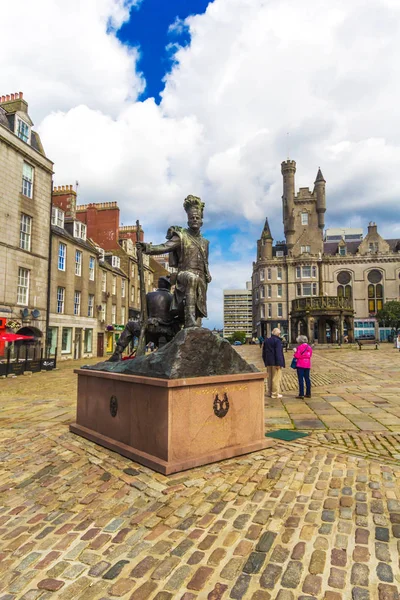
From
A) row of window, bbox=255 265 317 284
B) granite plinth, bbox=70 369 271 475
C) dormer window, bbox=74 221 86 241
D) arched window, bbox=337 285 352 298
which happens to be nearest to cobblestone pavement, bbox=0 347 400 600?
granite plinth, bbox=70 369 271 475

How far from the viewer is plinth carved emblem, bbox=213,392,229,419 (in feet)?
15.8

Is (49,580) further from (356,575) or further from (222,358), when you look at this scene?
(222,358)

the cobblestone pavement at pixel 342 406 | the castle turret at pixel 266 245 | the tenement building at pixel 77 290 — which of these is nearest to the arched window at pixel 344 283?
the castle turret at pixel 266 245

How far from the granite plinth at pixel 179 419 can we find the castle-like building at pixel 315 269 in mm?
53518

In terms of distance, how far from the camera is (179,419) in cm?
441

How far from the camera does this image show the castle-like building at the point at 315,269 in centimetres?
6044

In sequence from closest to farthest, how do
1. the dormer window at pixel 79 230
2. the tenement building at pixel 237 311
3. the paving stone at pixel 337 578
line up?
the paving stone at pixel 337 578
the dormer window at pixel 79 230
the tenement building at pixel 237 311

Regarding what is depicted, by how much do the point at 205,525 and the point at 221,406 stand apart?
5.72 ft

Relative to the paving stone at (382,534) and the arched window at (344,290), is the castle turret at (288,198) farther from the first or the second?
the paving stone at (382,534)

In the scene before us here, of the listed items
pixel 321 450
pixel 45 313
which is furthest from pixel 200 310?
pixel 45 313

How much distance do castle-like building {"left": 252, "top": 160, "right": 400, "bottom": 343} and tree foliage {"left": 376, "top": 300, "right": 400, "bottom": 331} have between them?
11.9ft

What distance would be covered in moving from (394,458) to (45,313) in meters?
23.3

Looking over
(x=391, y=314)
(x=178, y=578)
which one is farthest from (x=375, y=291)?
(x=178, y=578)

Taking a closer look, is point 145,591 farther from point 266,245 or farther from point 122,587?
point 266,245
